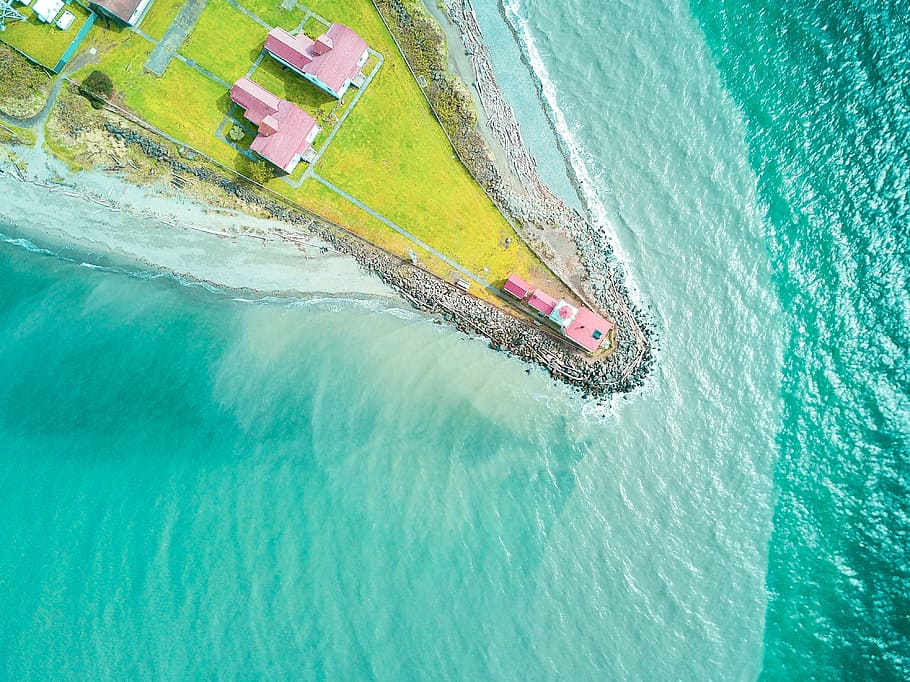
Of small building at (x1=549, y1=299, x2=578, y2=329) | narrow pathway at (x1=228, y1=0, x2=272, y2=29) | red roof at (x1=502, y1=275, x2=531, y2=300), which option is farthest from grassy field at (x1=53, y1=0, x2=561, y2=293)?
small building at (x1=549, y1=299, x2=578, y2=329)

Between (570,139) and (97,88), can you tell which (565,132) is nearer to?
(570,139)

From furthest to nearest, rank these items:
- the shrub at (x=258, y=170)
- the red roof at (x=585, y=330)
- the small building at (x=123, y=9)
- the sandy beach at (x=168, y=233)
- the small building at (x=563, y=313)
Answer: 1. the sandy beach at (x=168, y=233)
2. the shrub at (x=258, y=170)
3. the small building at (x=123, y=9)
4. the red roof at (x=585, y=330)
5. the small building at (x=563, y=313)

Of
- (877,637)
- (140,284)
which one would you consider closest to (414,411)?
(140,284)

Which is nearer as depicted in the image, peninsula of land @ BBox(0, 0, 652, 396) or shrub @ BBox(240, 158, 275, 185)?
shrub @ BBox(240, 158, 275, 185)

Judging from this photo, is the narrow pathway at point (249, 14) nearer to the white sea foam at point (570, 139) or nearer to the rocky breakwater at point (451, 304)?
the rocky breakwater at point (451, 304)

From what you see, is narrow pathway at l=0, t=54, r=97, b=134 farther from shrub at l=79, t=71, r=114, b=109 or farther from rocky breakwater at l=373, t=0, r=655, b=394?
rocky breakwater at l=373, t=0, r=655, b=394

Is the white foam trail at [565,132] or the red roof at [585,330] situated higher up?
the white foam trail at [565,132]

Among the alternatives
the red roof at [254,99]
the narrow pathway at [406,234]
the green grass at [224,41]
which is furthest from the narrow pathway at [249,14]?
the narrow pathway at [406,234]

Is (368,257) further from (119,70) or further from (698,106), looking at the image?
(698,106)
